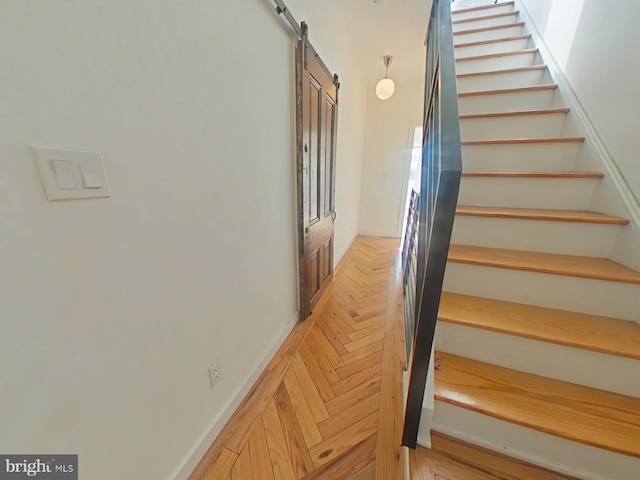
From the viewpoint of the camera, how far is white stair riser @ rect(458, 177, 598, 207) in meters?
1.27

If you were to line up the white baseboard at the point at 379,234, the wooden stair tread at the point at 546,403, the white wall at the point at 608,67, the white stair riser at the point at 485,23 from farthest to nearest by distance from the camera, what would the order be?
1. the white baseboard at the point at 379,234
2. the white stair riser at the point at 485,23
3. the white wall at the point at 608,67
4. the wooden stair tread at the point at 546,403

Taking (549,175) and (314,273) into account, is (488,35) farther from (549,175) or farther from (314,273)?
(314,273)

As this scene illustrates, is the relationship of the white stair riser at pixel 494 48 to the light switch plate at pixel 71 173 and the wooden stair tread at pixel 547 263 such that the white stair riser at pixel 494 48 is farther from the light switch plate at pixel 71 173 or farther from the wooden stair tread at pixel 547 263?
the light switch plate at pixel 71 173

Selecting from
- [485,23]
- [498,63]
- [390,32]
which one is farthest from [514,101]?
[390,32]

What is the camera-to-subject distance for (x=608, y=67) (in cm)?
130

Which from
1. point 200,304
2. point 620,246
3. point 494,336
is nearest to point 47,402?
point 200,304

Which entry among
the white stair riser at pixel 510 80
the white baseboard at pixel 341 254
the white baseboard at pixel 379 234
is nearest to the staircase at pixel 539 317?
the white stair riser at pixel 510 80

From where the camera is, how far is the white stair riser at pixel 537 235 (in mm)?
1135

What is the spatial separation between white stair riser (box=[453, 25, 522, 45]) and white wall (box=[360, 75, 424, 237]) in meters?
1.47

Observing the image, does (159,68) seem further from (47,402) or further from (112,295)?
(47,402)

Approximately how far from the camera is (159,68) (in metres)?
0.71

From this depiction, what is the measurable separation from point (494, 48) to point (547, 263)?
2.34 m

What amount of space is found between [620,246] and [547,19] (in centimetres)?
215

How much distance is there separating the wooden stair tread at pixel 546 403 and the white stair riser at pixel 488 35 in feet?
9.79
